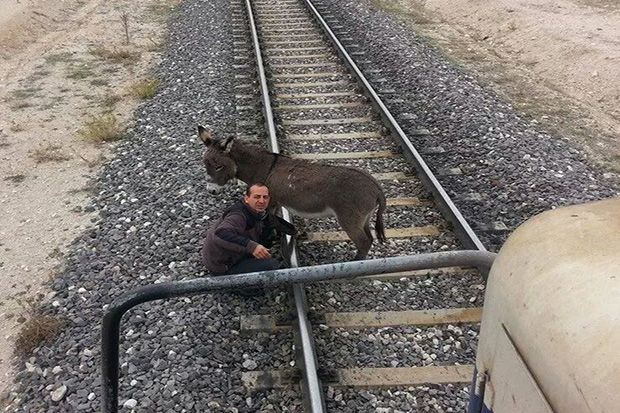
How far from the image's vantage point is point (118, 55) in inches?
504

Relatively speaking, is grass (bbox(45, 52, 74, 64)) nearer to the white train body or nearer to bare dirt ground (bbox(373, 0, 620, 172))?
bare dirt ground (bbox(373, 0, 620, 172))

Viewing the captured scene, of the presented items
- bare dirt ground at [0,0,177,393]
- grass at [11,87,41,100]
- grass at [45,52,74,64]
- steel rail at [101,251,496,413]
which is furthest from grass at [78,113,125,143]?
steel rail at [101,251,496,413]

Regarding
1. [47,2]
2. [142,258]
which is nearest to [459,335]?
[142,258]

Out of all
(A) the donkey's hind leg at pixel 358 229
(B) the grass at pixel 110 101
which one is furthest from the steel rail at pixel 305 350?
(B) the grass at pixel 110 101

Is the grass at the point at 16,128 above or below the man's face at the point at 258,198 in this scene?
below

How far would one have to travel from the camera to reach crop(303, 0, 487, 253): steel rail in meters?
6.02

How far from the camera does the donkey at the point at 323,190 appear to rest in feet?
17.9

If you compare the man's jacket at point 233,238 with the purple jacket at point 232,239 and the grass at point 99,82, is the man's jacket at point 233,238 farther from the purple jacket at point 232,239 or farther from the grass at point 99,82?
the grass at point 99,82

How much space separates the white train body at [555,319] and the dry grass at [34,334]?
3857 mm

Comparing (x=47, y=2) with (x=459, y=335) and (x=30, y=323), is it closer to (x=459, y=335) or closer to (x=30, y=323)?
(x=30, y=323)

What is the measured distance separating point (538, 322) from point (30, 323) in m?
4.47

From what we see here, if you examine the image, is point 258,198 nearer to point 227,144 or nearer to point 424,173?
point 227,144

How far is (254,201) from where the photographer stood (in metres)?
5.32

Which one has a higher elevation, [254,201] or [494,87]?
[254,201]
